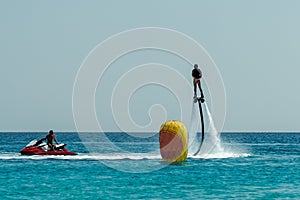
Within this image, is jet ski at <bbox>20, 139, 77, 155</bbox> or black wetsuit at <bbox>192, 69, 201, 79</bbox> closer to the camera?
black wetsuit at <bbox>192, 69, 201, 79</bbox>

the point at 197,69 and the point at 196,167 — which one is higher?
the point at 197,69

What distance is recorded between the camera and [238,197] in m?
26.1

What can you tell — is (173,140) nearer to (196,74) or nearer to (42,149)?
(196,74)

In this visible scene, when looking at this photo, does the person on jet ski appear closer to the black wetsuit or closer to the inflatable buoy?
the inflatable buoy

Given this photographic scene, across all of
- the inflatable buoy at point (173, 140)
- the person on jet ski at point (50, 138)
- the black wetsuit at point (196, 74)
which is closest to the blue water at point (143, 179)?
the inflatable buoy at point (173, 140)

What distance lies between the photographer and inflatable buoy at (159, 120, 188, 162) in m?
39.0

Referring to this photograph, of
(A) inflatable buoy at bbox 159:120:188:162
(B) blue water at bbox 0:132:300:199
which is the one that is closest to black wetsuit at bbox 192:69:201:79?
(B) blue water at bbox 0:132:300:199

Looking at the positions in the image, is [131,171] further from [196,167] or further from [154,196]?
[154,196]

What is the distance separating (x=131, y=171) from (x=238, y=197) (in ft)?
38.0

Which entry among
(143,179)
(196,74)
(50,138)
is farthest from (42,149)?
(196,74)

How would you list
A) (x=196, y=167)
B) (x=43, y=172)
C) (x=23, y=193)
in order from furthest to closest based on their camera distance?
(x=196, y=167), (x=43, y=172), (x=23, y=193)

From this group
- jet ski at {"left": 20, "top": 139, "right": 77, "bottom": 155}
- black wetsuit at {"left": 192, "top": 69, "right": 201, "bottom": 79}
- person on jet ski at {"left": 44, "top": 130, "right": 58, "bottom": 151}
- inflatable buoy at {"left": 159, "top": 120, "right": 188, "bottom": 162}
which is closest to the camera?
black wetsuit at {"left": 192, "top": 69, "right": 201, "bottom": 79}

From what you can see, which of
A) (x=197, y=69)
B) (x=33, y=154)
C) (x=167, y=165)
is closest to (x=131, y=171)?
(x=167, y=165)

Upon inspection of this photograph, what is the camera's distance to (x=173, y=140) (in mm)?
39125
